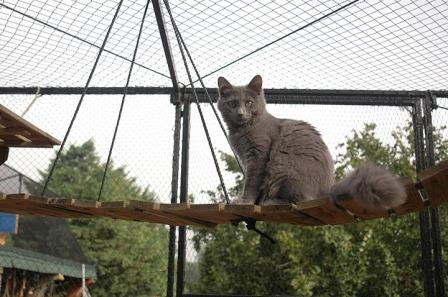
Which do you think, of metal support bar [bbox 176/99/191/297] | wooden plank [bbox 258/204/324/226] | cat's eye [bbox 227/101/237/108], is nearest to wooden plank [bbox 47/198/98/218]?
A: wooden plank [bbox 258/204/324/226]

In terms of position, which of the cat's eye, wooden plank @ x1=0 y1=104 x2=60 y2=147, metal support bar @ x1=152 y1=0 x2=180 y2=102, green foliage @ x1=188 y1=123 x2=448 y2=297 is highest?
metal support bar @ x1=152 y1=0 x2=180 y2=102

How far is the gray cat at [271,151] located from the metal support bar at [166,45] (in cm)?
48

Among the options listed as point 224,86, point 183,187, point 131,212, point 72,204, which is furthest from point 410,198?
point 183,187

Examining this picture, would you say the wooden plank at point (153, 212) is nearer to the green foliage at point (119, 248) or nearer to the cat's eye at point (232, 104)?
the cat's eye at point (232, 104)

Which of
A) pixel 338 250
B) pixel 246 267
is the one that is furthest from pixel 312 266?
pixel 246 267

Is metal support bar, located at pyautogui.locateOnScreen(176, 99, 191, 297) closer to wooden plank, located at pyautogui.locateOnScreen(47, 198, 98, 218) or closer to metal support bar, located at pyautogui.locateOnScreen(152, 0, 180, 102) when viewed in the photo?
metal support bar, located at pyautogui.locateOnScreen(152, 0, 180, 102)

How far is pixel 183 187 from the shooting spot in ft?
11.3

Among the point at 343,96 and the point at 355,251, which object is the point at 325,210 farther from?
the point at 355,251

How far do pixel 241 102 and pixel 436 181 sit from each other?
1757mm

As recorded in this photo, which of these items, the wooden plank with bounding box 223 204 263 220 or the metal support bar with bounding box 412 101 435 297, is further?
the metal support bar with bounding box 412 101 435 297

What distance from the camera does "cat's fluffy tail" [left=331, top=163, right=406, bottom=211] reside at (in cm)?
155

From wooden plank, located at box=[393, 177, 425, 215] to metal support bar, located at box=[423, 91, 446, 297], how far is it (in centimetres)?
148

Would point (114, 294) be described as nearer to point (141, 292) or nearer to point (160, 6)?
point (141, 292)

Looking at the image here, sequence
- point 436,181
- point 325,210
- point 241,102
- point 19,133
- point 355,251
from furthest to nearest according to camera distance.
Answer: point 355,251 → point 241,102 → point 19,133 → point 325,210 → point 436,181
